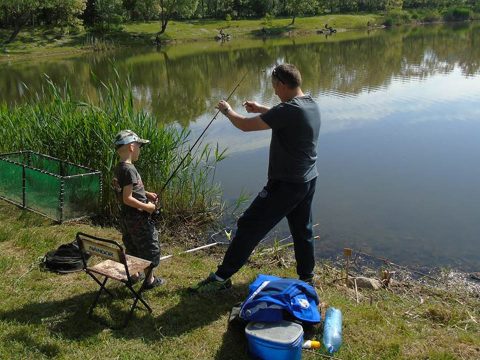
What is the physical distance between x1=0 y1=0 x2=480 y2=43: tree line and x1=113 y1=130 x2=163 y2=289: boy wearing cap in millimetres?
A: 36620

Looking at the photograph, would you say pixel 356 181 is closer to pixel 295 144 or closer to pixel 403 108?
pixel 295 144

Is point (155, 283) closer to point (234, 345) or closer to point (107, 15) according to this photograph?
point (234, 345)

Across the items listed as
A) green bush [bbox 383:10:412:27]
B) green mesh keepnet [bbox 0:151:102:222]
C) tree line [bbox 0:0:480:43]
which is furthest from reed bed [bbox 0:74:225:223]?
green bush [bbox 383:10:412:27]

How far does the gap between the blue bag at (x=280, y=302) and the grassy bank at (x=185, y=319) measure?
187 mm

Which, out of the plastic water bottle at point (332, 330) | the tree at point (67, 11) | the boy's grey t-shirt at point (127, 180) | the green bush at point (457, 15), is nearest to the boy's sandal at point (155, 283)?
the boy's grey t-shirt at point (127, 180)

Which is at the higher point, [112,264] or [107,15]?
[107,15]

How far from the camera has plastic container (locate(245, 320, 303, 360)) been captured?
10.1 ft

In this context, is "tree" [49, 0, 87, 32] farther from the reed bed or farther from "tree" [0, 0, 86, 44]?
the reed bed

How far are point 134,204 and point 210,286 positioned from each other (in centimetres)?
89

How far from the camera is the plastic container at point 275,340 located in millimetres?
3078

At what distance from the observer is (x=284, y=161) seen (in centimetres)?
378

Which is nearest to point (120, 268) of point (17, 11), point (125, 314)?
point (125, 314)

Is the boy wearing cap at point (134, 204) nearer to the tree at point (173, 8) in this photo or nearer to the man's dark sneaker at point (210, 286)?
the man's dark sneaker at point (210, 286)

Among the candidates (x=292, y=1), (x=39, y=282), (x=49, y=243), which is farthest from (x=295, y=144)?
(x=292, y=1)
